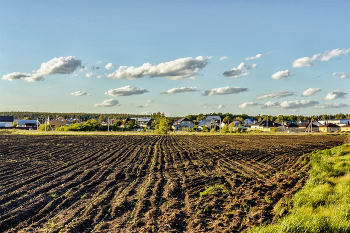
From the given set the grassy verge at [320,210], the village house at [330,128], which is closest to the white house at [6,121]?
the grassy verge at [320,210]

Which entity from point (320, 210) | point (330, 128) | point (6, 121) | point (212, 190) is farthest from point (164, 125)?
point (6, 121)

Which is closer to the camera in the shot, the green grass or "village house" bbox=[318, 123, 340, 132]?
the green grass

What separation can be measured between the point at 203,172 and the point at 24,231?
31.5 feet

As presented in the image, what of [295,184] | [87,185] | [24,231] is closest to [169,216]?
[24,231]

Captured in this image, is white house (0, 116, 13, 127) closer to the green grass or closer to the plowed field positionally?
the plowed field

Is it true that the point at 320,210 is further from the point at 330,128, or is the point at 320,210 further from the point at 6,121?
the point at 6,121

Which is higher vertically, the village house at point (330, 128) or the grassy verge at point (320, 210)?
the village house at point (330, 128)

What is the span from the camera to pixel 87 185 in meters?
11.5

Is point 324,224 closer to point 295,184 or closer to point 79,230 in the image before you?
point 79,230

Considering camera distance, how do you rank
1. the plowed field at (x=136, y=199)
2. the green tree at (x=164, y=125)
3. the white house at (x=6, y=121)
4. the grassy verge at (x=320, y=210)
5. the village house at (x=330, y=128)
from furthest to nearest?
1. the white house at (x=6, y=121)
2. the village house at (x=330, y=128)
3. the green tree at (x=164, y=125)
4. the plowed field at (x=136, y=199)
5. the grassy verge at (x=320, y=210)

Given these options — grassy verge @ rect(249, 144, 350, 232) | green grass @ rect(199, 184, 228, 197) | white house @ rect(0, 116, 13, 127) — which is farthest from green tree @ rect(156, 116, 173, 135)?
white house @ rect(0, 116, 13, 127)

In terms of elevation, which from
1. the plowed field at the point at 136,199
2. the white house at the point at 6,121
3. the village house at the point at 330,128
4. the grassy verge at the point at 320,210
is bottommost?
the plowed field at the point at 136,199

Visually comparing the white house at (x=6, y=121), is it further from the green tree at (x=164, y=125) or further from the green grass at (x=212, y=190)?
the green grass at (x=212, y=190)

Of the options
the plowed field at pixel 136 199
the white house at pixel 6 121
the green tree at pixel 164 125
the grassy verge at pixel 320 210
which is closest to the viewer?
the grassy verge at pixel 320 210
